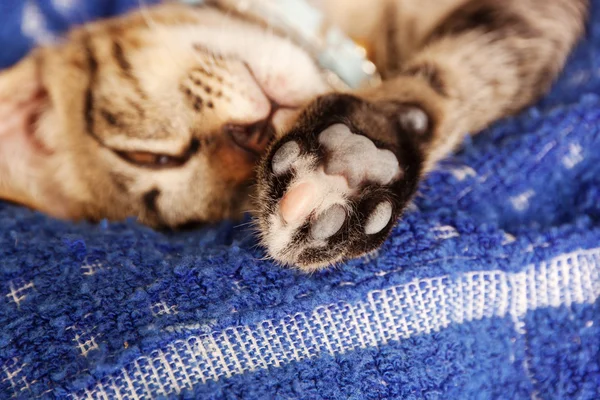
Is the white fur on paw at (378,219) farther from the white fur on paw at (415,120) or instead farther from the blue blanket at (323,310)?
the white fur on paw at (415,120)

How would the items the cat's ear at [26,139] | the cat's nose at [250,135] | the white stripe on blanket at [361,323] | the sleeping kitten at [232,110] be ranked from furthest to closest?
the cat's ear at [26,139] < the cat's nose at [250,135] < the sleeping kitten at [232,110] < the white stripe on blanket at [361,323]

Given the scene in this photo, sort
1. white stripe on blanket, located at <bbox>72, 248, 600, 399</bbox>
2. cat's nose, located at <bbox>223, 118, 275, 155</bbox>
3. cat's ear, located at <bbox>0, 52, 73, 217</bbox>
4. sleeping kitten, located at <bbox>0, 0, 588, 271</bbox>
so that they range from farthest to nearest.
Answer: cat's ear, located at <bbox>0, 52, 73, 217</bbox>
cat's nose, located at <bbox>223, 118, 275, 155</bbox>
sleeping kitten, located at <bbox>0, 0, 588, 271</bbox>
white stripe on blanket, located at <bbox>72, 248, 600, 399</bbox>

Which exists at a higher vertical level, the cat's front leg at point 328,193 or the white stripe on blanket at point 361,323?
the cat's front leg at point 328,193

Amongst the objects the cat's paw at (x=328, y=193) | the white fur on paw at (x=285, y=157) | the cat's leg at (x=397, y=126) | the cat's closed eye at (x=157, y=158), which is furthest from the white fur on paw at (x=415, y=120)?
the cat's closed eye at (x=157, y=158)

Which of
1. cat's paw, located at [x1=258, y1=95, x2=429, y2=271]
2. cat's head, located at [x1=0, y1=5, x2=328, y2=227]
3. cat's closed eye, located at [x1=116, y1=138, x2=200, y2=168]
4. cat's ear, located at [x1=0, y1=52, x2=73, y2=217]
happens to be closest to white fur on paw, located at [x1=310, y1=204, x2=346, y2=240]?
cat's paw, located at [x1=258, y1=95, x2=429, y2=271]

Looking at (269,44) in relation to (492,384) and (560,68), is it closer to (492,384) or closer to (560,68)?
(560,68)

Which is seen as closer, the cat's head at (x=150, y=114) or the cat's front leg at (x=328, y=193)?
the cat's front leg at (x=328, y=193)

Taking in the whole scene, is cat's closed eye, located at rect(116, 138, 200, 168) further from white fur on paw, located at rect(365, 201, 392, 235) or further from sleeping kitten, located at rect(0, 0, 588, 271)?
white fur on paw, located at rect(365, 201, 392, 235)
